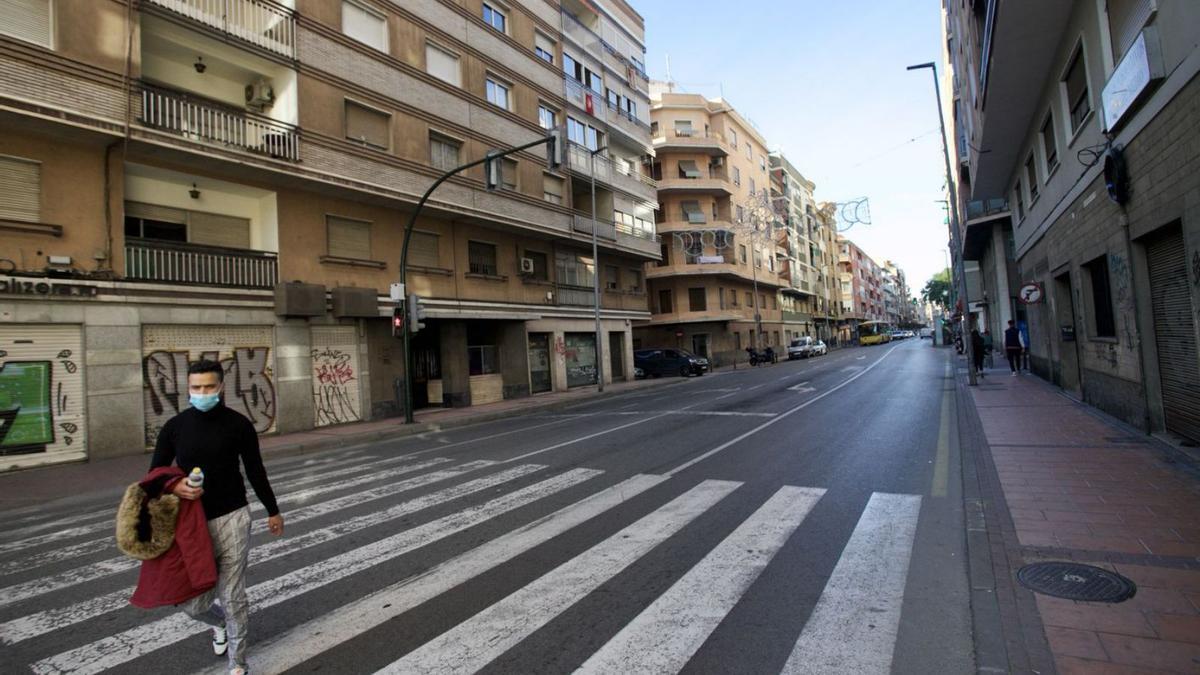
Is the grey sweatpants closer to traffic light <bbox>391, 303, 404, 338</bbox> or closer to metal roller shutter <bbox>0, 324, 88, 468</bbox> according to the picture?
metal roller shutter <bbox>0, 324, 88, 468</bbox>

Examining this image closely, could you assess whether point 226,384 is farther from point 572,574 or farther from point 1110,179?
point 1110,179

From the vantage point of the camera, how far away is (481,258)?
68.3ft

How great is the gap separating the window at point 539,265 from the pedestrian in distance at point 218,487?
66.2ft

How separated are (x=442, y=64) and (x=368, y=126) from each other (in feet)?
13.8

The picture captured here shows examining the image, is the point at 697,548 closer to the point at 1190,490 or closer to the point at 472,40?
the point at 1190,490

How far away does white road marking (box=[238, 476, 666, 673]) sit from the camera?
3229 millimetres

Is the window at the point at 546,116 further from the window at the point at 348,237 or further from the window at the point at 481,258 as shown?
the window at the point at 348,237

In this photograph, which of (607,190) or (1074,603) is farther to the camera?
(607,190)

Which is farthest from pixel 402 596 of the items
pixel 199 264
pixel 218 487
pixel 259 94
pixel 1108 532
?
pixel 259 94

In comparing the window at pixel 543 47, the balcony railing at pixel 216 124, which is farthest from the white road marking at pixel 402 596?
the window at pixel 543 47

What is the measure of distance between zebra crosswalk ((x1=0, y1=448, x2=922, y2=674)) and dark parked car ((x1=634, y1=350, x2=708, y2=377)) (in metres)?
25.2

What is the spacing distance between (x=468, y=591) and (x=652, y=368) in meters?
29.3

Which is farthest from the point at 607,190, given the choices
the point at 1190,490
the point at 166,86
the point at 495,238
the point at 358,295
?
the point at 1190,490

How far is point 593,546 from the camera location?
15.4 feet
